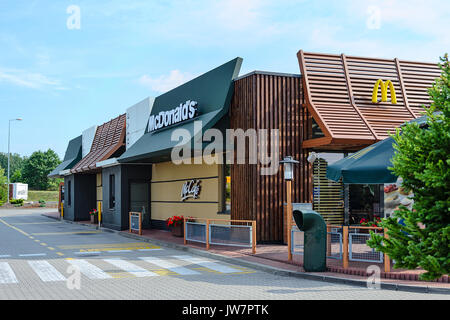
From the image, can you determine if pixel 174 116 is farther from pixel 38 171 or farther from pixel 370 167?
pixel 38 171

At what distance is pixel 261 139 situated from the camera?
1662 cm

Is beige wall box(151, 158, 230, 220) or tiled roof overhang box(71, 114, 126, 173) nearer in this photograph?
beige wall box(151, 158, 230, 220)

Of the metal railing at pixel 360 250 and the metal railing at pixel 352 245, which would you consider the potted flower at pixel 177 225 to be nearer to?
the metal railing at pixel 352 245

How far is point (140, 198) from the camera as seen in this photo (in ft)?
85.8

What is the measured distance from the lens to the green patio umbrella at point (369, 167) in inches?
434

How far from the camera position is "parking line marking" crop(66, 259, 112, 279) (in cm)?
1094

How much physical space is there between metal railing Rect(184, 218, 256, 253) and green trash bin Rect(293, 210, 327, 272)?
273cm

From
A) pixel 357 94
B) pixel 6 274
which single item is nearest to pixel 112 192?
pixel 357 94

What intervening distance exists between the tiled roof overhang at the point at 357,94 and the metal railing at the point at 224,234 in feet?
12.2

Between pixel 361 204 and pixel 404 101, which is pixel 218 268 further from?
pixel 404 101

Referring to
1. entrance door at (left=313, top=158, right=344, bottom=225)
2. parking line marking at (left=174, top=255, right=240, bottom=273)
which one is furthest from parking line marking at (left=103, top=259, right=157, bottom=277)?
entrance door at (left=313, top=158, right=344, bottom=225)

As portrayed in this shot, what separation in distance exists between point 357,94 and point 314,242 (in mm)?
7962

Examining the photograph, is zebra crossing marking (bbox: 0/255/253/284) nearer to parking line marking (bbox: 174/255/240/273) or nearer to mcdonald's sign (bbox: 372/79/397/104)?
parking line marking (bbox: 174/255/240/273)
